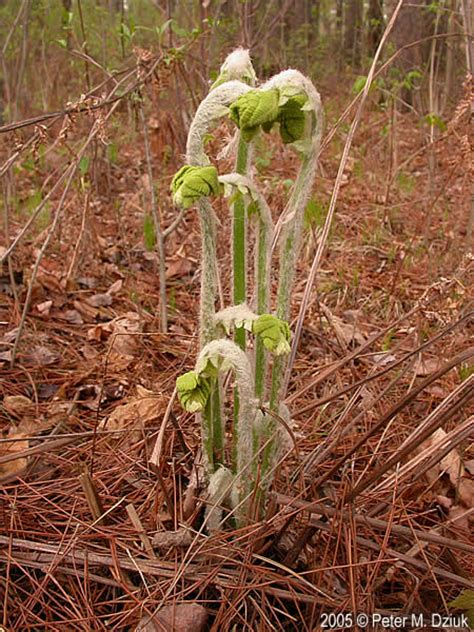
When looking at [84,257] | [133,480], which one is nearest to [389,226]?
[84,257]

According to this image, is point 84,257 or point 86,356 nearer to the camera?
point 86,356

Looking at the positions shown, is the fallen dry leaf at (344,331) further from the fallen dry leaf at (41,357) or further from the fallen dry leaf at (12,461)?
the fallen dry leaf at (12,461)

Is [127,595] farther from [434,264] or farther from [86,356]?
[434,264]

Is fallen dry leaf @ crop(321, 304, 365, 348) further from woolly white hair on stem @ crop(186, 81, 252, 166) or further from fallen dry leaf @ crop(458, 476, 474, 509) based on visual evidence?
woolly white hair on stem @ crop(186, 81, 252, 166)

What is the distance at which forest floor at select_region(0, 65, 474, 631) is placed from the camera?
4.41ft

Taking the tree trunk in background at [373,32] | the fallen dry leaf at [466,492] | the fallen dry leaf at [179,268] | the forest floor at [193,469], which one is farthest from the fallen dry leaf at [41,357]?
the tree trunk in background at [373,32]

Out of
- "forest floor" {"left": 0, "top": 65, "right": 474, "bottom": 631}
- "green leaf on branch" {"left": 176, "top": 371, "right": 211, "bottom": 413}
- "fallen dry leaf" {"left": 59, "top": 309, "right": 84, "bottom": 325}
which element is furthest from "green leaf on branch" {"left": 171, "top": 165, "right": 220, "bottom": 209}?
"fallen dry leaf" {"left": 59, "top": 309, "right": 84, "bottom": 325}

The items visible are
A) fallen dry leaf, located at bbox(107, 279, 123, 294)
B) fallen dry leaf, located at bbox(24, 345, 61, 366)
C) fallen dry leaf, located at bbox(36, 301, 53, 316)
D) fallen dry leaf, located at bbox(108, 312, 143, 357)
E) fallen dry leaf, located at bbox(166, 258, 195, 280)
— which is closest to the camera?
fallen dry leaf, located at bbox(24, 345, 61, 366)

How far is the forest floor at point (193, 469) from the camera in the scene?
4.41ft

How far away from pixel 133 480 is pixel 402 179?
3.40m

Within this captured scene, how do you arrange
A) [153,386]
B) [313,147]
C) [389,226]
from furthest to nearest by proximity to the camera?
[389,226] → [153,386] → [313,147]

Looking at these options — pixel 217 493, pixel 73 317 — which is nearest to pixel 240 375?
pixel 217 493

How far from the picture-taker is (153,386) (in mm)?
2188

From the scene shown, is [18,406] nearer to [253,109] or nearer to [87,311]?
[87,311]
